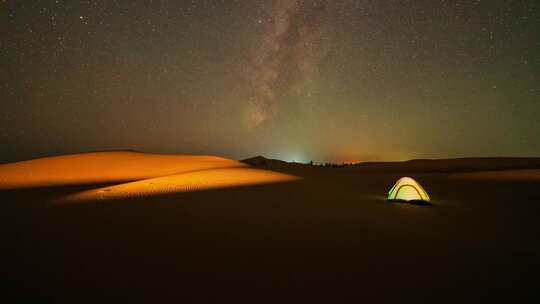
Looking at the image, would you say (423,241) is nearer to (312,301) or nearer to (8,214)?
(312,301)

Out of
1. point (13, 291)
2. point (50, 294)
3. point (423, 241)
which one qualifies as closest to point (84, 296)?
point (50, 294)

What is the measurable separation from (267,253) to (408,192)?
673cm

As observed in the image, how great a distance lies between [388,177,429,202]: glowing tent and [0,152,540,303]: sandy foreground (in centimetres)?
92

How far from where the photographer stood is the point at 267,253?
395cm

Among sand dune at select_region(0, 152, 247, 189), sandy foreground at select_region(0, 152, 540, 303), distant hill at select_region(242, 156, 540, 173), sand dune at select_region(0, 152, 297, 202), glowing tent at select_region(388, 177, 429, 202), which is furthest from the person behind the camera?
distant hill at select_region(242, 156, 540, 173)

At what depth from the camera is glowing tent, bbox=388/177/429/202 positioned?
28.5ft

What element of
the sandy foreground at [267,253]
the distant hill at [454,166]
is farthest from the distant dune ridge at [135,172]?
the sandy foreground at [267,253]

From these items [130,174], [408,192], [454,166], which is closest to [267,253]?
[408,192]

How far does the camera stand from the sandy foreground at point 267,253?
2.92m

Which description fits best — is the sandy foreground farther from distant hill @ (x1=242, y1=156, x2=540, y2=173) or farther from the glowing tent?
distant hill @ (x1=242, y1=156, x2=540, y2=173)

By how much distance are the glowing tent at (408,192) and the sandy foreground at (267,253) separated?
36.1 inches

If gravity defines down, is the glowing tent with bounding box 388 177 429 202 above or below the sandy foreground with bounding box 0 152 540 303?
above

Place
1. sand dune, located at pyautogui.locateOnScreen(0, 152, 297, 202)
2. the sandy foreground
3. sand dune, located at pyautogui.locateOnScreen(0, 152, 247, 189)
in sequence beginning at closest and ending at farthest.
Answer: the sandy foreground, sand dune, located at pyautogui.locateOnScreen(0, 152, 297, 202), sand dune, located at pyautogui.locateOnScreen(0, 152, 247, 189)

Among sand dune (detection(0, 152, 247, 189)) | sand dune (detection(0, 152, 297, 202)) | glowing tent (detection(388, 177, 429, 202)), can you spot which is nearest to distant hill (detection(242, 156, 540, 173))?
sand dune (detection(0, 152, 247, 189))
